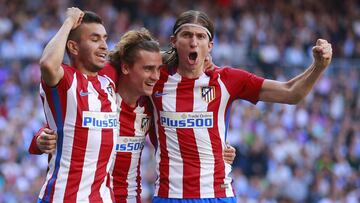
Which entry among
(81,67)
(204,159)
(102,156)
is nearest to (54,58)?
(81,67)

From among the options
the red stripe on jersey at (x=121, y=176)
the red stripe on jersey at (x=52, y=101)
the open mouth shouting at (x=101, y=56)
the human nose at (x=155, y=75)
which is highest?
the open mouth shouting at (x=101, y=56)

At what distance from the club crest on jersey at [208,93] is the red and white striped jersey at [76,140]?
0.97 meters

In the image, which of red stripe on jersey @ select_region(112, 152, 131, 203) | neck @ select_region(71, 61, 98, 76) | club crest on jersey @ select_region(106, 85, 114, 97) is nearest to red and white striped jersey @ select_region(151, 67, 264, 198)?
red stripe on jersey @ select_region(112, 152, 131, 203)

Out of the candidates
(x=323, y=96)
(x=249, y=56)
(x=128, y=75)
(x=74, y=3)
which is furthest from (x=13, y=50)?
(x=128, y=75)

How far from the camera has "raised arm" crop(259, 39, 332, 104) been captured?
7.04 m

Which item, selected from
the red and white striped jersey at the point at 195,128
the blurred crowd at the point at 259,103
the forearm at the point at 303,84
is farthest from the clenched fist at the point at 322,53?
the blurred crowd at the point at 259,103

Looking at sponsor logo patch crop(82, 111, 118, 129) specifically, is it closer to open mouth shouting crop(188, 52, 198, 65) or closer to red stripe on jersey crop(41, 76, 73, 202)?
red stripe on jersey crop(41, 76, 73, 202)

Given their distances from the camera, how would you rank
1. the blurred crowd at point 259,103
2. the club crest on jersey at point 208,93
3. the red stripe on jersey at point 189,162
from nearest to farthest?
the red stripe on jersey at point 189,162 → the club crest on jersey at point 208,93 → the blurred crowd at point 259,103

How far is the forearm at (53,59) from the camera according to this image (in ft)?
21.3

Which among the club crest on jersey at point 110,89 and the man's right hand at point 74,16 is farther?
the club crest on jersey at point 110,89

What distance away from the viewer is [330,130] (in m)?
17.1

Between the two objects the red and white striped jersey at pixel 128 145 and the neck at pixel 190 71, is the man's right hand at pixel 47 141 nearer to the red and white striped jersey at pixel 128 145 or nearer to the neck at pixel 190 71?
the red and white striped jersey at pixel 128 145

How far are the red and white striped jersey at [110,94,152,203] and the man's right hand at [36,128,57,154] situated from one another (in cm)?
87

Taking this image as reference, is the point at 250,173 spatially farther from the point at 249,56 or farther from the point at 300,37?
the point at 300,37
